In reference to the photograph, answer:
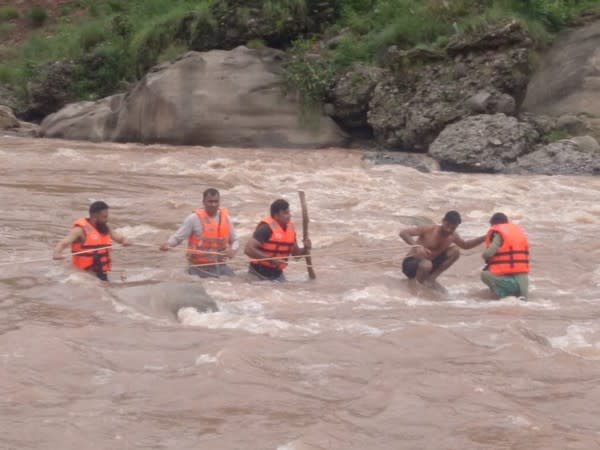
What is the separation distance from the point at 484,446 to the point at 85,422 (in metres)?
2.20

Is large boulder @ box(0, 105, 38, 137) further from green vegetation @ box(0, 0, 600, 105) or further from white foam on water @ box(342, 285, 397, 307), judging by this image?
white foam on water @ box(342, 285, 397, 307)

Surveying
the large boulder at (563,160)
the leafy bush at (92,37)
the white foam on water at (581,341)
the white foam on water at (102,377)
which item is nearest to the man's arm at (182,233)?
the white foam on water at (102,377)

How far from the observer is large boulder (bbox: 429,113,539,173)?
17734 millimetres

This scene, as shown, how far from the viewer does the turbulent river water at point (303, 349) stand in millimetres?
5684

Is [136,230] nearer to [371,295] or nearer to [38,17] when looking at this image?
[371,295]

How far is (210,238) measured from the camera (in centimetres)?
996

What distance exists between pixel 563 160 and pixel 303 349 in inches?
445

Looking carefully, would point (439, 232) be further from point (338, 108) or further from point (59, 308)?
point (338, 108)

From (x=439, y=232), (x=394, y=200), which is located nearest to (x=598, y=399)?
(x=439, y=232)

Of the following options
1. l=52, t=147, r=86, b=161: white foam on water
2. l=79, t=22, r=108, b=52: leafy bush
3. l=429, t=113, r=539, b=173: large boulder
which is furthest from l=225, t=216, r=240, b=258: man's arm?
l=79, t=22, r=108, b=52: leafy bush

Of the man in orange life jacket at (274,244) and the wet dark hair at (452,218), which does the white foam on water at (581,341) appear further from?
the man in orange life jacket at (274,244)

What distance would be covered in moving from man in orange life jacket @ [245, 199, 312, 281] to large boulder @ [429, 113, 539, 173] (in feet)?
27.7

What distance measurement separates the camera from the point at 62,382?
636 cm

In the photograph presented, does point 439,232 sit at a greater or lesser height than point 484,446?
greater
